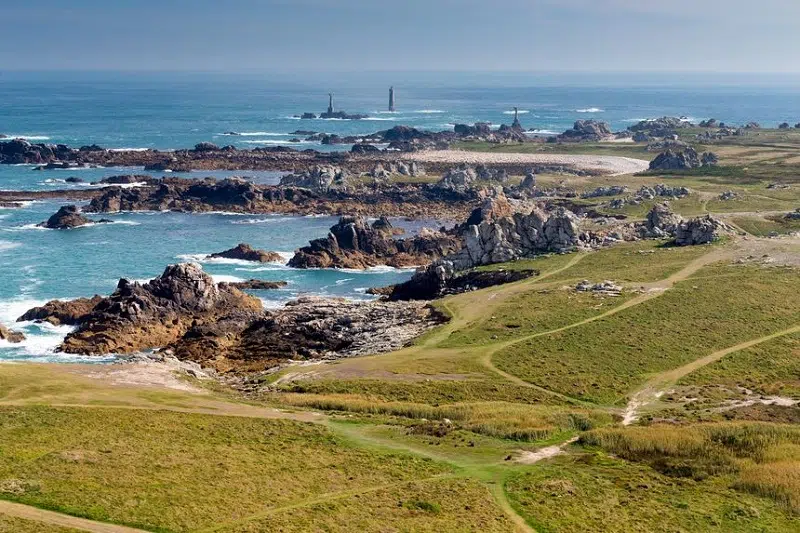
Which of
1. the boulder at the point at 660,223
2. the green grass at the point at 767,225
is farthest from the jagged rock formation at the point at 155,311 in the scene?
the green grass at the point at 767,225

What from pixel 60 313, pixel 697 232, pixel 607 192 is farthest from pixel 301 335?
pixel 607 192

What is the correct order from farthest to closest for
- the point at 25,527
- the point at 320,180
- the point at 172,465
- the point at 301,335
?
the point at 320,180, the point at 301,335, the point at 172,465, the point at 25,527

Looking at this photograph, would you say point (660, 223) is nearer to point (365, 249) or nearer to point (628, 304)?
point (365, 249)

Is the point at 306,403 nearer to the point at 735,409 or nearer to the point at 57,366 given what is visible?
the point at 57,366

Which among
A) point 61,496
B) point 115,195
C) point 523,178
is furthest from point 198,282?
point 523,178

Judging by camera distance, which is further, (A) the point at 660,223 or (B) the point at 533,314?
(A) the point at 660,223

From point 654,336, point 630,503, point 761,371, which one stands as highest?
point 630,503

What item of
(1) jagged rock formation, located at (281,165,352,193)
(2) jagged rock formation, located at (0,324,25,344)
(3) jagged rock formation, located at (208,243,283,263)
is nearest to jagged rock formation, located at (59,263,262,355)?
(2) jagged rock formation, located at (0,324,25,344)
